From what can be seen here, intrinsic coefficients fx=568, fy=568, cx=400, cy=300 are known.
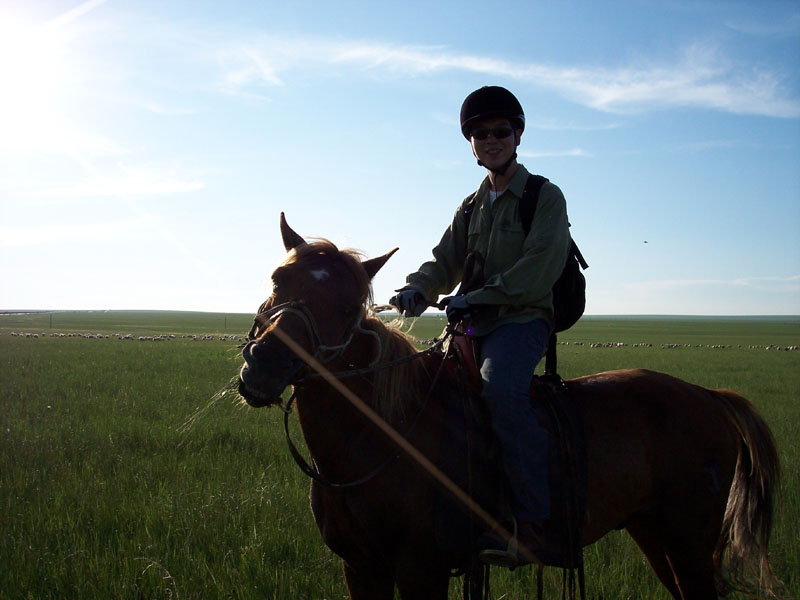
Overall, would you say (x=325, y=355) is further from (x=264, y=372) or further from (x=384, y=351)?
(x=384, y=351)

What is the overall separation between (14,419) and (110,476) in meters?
4.53

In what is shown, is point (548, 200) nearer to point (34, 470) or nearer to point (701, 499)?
point (701, 499)

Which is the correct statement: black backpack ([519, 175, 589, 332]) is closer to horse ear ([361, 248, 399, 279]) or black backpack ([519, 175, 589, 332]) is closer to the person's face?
the person's face

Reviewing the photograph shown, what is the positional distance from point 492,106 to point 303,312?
6.02 feet

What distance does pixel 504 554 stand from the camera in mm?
2949

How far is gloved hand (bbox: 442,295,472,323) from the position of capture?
10.5 ft

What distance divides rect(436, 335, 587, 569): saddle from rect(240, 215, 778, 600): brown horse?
77 millimetres

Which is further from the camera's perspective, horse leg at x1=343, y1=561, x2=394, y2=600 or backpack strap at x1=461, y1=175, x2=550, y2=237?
backpack strap at x1=461, y1=175, x2=550, y2=237

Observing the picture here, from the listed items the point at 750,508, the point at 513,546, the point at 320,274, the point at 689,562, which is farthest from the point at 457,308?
the point at 750,508

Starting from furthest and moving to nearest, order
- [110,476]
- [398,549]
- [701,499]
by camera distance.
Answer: [110,476]
[701,499]
[398,549]

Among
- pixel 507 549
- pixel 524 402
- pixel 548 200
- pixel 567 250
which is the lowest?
pixel 507 549

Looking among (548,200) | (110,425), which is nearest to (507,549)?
(548,200)

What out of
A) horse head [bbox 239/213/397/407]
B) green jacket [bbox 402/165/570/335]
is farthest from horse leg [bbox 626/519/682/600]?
horse head [bbox 239/213/397/407]

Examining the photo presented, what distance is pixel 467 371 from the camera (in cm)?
347
